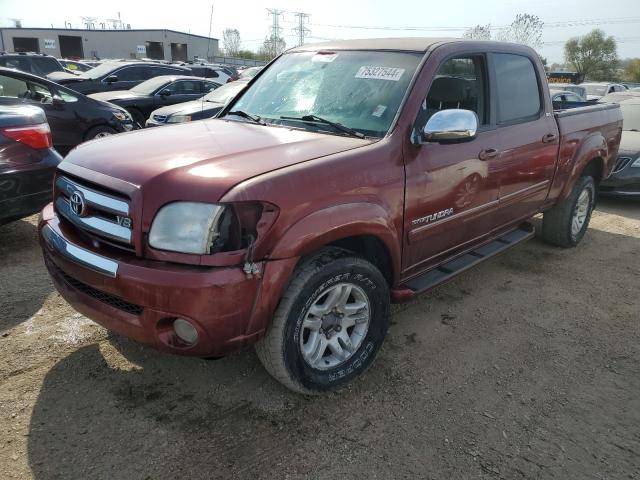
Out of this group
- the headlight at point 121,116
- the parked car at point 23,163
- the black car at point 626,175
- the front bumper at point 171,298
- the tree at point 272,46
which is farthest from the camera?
the tree at point 272,46

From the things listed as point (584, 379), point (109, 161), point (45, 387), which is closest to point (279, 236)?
point (109, 161)

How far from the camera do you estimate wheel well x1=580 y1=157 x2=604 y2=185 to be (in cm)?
520

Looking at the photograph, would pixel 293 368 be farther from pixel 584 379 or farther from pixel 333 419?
pixel 584 379

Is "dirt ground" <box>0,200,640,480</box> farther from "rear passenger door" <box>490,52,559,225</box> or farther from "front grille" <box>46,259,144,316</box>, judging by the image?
"rear passenger door" <box>490,52,559,225</box>

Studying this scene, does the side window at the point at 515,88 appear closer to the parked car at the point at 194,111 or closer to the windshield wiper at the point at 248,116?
the windshield wiper at the point at 248,116

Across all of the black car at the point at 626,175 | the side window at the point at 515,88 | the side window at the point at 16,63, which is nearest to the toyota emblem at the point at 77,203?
the side window at the point at 515,88

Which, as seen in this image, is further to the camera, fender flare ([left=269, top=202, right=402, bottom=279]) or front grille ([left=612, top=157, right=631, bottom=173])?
front grille ([left=612, top=157, right=631, bottom=173])

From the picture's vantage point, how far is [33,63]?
1366 cm

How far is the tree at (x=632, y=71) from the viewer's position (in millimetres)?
60959

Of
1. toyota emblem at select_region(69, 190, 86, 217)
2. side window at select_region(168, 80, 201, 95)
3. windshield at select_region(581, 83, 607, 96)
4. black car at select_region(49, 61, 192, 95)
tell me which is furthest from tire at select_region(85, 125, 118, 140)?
windshield at select_region(581, 83, 607, 96)

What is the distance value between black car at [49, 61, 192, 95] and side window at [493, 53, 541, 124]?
35.4ft

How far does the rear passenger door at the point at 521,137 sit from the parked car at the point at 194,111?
5.42 metres

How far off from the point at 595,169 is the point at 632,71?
70.3 meters

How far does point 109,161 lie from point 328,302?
135cm
